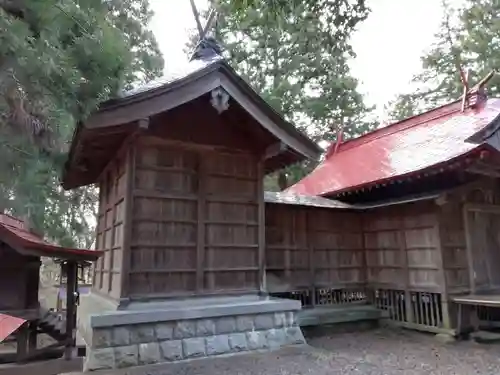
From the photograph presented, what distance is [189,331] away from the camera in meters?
5.63

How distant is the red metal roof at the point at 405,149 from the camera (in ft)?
25.3

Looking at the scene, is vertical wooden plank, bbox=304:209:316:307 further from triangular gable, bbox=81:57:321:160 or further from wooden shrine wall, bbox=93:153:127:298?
wooden shrine wall, bbox=93:153:127:298

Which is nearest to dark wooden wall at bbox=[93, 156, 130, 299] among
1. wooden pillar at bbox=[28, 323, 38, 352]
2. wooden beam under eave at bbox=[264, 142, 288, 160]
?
wooden pillar at bbox=[28, 323, 38, 352]

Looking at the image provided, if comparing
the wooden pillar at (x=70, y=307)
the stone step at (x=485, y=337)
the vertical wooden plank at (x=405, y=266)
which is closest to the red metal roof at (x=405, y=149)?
the vertical wooden plank at (x=405, y=266)

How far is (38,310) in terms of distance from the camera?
13.6 ft

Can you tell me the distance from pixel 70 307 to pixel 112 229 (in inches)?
99.6

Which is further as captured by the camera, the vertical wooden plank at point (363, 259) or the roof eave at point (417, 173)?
the vertical wooden plank at point (363, 259)

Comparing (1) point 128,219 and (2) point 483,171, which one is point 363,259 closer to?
(2) point 483,171

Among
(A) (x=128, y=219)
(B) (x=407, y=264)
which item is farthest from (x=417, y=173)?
(A) (x=128, y=219)

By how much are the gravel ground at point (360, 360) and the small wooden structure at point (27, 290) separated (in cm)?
102

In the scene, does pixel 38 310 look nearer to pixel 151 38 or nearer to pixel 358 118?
pixel 151 38

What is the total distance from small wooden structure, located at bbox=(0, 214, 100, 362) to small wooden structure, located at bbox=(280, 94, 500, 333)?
17.0ft

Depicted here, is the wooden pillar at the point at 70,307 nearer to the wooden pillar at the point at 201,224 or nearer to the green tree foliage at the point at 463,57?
the wooden pillar at the point at 201,224

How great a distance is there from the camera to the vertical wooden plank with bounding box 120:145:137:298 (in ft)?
18.1
